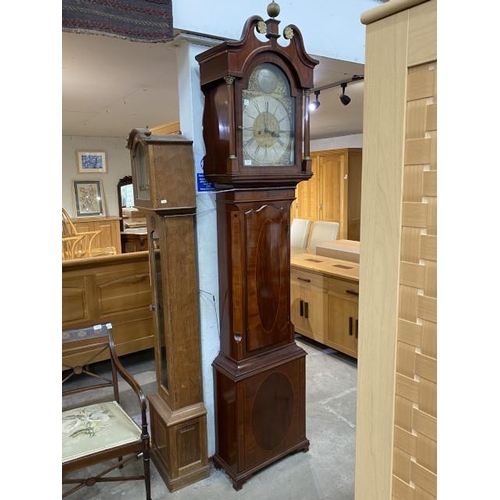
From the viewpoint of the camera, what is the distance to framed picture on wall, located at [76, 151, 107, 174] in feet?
23.5

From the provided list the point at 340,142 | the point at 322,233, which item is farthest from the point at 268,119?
the point at 340,142

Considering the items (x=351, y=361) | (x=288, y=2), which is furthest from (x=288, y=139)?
(x=351, y=361)

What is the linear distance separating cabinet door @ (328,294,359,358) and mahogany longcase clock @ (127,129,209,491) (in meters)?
1.65

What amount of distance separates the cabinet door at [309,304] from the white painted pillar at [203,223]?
1.70 metres

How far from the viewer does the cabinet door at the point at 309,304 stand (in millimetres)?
3754

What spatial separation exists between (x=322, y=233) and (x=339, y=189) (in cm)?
97

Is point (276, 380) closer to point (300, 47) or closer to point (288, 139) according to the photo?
point (288, 139)

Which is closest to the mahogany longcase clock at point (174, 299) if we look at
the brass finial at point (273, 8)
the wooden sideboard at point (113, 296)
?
the brass finial at point (273, 8)

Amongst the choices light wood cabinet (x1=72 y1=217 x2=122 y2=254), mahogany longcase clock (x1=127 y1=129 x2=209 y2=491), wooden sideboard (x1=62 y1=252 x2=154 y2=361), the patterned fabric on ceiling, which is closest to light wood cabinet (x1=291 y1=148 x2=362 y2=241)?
light wood cabinet (x1=72 y1=217 x2=122 y2=254)

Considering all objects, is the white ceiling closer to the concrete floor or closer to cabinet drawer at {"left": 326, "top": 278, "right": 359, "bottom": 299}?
cabinet drawer at {"left": 326, "top": 278, "right": 359, "bottom": 299}
